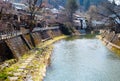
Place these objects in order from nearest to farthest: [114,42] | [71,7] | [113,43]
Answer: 1. [114,42]
2. [113,43]
3. [71,7]

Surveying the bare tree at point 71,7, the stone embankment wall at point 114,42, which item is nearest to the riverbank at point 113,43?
the stone embankment wall at point 114,42

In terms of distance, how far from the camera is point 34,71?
837 inches

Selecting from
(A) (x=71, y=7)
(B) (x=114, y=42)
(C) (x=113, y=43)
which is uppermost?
(A) (x=71, y=7)

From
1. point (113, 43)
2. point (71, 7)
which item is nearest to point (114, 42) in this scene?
point (113, 43)

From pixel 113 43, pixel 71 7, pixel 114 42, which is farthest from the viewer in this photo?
pixel 71 7

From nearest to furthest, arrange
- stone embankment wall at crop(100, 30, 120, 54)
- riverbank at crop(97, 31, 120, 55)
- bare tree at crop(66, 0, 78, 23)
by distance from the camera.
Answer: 1. riverbank at crop(97, 31, 120, 55)
2. stone embankment wall at crop(100, 30, 120, 54)
3. bare tree at crop(66, 0, 78, 23)

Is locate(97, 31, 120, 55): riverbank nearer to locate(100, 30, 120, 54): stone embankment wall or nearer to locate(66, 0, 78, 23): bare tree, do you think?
locate(100, 30, 120, 54): stone embankment wall

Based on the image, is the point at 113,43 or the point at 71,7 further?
the point at 71,7

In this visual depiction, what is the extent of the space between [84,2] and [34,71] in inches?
5589

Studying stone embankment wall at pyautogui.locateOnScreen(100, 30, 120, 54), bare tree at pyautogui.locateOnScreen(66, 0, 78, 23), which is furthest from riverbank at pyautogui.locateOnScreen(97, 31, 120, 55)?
bare tree at pyautogui.locateOnScreen(66, 0, 78, 23)

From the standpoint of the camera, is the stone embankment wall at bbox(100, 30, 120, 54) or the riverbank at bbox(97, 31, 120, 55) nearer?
the riverbank at bbox(97, 31, 120, 55)

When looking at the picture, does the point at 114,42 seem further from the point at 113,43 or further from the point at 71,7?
the point at 71,7

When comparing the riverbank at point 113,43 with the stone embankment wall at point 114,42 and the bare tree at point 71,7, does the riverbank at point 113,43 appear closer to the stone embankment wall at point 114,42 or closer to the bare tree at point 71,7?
the stone embankment wall at point 114,42

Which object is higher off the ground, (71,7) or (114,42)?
(71,7)
